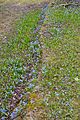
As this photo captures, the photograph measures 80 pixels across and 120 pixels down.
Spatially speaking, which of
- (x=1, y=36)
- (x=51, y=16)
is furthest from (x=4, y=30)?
(x=51, y=16)

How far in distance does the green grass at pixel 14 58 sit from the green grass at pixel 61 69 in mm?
821

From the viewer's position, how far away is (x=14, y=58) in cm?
1279

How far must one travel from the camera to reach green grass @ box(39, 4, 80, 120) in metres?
8.88

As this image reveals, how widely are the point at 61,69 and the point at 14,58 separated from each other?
8.14ft

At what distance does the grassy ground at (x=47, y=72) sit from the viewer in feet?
28.7

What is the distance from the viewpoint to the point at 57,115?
8.53m

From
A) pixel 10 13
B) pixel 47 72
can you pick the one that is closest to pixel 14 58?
pixel 47 72

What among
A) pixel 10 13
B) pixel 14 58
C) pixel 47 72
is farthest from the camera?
pixel 10 13

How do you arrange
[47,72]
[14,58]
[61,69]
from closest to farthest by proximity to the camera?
[47,72] → [61,69] → [14,58]

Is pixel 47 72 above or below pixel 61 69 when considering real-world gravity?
above

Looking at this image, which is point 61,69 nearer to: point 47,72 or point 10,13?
point 47,72

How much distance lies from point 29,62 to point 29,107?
3552 millimetres

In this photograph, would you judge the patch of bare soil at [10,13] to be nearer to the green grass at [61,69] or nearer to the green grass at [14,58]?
the green grass at [14,58]

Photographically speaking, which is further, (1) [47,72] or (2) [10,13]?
(2) [10,13]
